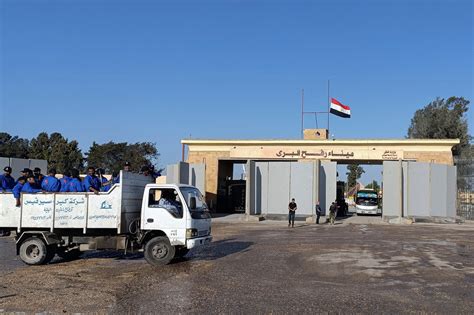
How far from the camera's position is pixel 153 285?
10.1 metres

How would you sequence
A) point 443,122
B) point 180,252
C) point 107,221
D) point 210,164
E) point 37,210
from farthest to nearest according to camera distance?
point 443,122, point 210,164, point 180,252, point 37,210, point 107,221

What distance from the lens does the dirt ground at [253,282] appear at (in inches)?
332

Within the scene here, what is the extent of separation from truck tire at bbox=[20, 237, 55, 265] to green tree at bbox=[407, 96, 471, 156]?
5554cm

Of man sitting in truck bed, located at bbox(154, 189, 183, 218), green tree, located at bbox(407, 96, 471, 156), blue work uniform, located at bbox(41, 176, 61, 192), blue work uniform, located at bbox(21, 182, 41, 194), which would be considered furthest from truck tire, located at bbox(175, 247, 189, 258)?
green tree, located at bbox(407, 96, 471, 156)

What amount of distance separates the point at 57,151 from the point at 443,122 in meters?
54.3

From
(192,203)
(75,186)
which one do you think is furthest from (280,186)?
(75,186)

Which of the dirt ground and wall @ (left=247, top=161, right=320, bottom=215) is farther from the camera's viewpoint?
wall @ (left=247, top=161, right=320, bottom=215)

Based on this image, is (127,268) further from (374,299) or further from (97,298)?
(374,299)

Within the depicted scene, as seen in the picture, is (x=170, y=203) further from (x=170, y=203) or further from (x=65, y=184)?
(x=65, y=184)

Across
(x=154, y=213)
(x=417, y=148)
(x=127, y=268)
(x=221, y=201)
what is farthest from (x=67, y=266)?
(x=417, y=148)

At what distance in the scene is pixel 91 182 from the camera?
13078 millimetres

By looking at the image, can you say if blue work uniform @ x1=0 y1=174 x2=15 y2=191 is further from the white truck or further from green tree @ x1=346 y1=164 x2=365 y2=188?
green tree @ x1=346 y1=164 x2=365 y2=188

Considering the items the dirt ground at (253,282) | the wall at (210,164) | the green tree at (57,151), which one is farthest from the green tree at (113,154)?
the dirt ground at (253,282)

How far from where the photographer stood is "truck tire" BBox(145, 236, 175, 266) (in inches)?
494
